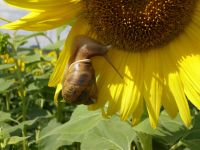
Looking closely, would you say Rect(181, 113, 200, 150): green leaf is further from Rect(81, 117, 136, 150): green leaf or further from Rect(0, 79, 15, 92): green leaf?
Rect(0, 79, 15, 92): green leaf

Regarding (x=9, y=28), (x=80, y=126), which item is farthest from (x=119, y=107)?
(x=9, y=28)

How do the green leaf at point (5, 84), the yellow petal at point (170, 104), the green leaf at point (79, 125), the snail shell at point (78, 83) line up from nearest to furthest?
the snail shell at point (78, 83) < the yellow petal at point (170, 104) < the green leaf at point (79, 125) < the green leaf at point (5, 84)

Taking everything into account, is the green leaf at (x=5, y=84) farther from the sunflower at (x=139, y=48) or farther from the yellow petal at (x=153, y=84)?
the yellow petal at (x=153, y=84)

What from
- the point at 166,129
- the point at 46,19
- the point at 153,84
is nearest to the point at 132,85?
the point at 153,84

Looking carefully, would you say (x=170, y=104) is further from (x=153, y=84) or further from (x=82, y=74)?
(x=82, y=74)

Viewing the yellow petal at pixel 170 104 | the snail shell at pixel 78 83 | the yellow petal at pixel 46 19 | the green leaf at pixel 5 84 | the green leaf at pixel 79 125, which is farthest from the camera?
the green leaf at pixel 5 84

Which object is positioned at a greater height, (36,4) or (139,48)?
(36,4)

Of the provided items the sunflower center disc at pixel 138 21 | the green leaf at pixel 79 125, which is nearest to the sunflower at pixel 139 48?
the sunflower center disc at pixel 138 21
